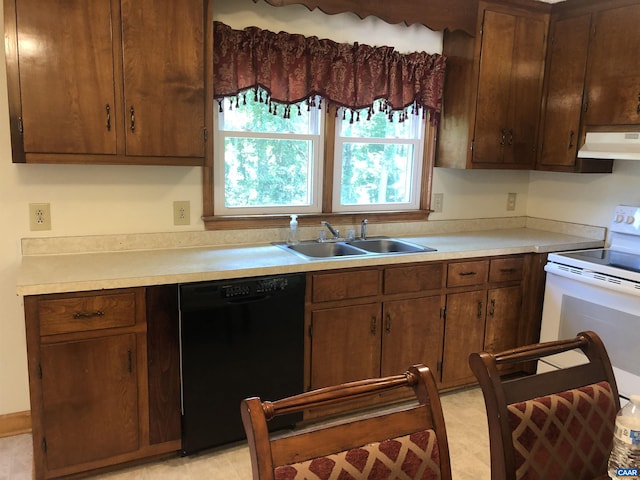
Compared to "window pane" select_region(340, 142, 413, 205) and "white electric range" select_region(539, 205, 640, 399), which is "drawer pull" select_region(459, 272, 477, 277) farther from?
"window pane" select_region(340, 142, 413, 205)

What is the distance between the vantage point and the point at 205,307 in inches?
90.5

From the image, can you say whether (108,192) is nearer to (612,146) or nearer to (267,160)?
(267,160)

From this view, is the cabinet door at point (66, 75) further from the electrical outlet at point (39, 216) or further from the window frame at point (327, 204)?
the window frame at point (327, 204)

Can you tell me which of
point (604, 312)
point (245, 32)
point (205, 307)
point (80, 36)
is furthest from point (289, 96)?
point (604, 312)

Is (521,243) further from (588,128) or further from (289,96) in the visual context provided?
(289,96)

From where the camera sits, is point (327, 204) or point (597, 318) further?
point (327, 204)

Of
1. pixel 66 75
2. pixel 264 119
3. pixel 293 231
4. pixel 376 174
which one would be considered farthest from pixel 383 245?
pixel 66 75

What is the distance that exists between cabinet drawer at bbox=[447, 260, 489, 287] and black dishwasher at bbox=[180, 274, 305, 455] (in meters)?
0.94

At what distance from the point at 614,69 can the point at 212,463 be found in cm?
305

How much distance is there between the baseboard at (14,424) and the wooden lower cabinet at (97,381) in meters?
0.60

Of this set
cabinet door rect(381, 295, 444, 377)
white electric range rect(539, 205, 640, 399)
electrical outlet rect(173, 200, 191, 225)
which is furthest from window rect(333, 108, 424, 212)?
white electric range rect(539, 205, 640, 399)

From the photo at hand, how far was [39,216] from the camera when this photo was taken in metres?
2.52

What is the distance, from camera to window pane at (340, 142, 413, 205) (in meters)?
3.29

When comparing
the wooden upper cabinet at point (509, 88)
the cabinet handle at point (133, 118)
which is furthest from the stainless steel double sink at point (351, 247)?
the cabinet handle at point (133, 118)
